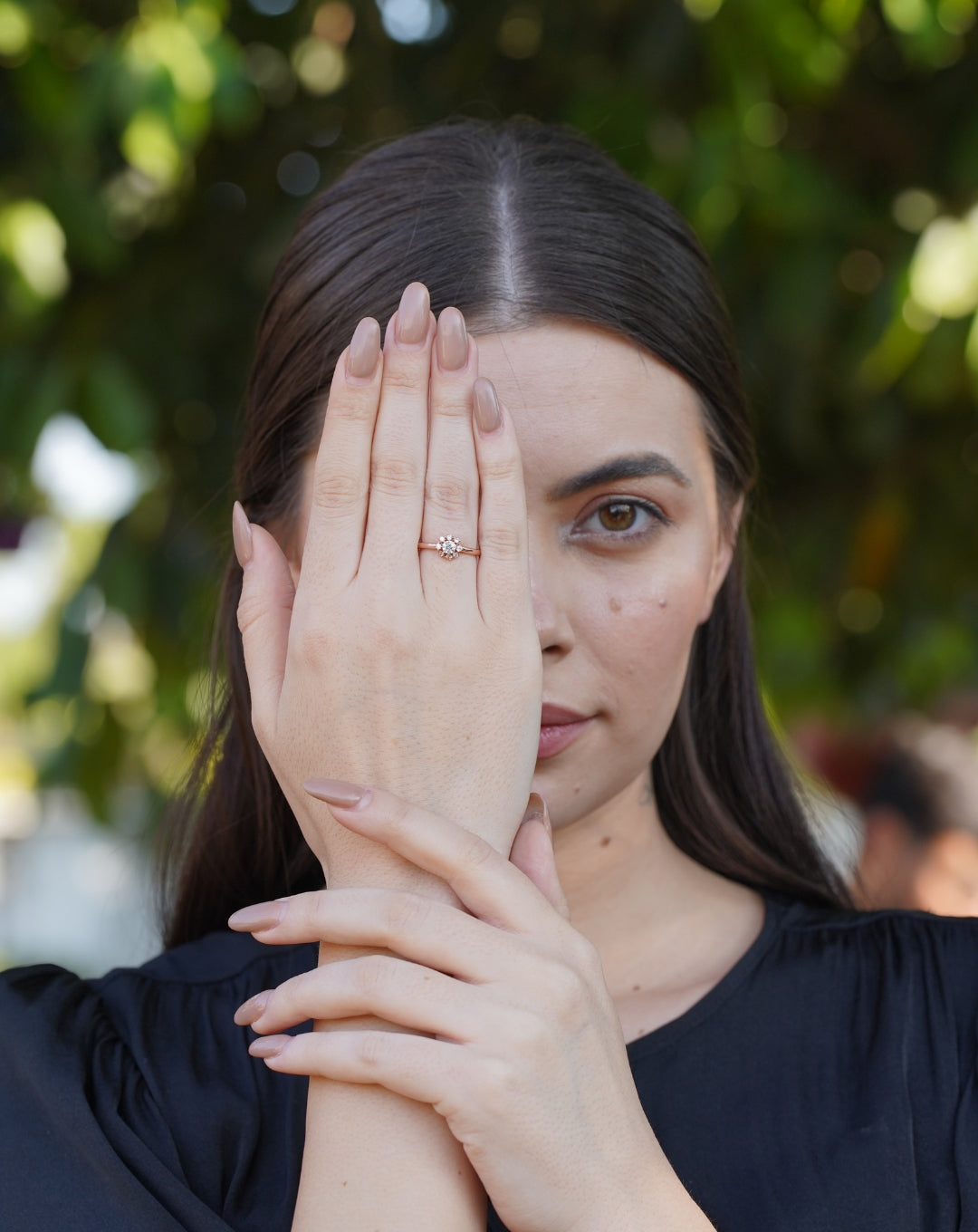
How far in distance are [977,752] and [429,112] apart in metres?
1.90

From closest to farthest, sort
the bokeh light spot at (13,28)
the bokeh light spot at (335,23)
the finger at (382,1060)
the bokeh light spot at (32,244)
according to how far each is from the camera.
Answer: the finger at (382,1060) → the bokeh light spot at (13,28) → the bokeh light spot at (32,244) → the bokeh light spot at (335,23)

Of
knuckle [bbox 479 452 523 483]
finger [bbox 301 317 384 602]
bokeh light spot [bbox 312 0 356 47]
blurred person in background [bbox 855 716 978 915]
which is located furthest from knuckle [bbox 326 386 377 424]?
bokeh light spot [bbox 312 0 356 47]

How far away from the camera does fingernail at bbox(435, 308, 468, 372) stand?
1.28 m

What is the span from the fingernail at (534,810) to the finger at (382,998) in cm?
22

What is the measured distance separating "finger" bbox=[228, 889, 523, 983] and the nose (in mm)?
346

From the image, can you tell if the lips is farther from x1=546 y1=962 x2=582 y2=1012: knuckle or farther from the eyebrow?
x1=546 y1=962 x2=582 y2=1012: knuckle

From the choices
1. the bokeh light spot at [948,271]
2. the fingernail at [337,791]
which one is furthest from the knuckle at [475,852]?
the bokeh light spot at [948,271]

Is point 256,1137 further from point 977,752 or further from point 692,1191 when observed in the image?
point 977,752

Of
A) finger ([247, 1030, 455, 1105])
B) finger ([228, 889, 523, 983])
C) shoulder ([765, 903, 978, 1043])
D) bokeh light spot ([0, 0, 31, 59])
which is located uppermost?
bokeh light spot ([0, 0, 31, 59])

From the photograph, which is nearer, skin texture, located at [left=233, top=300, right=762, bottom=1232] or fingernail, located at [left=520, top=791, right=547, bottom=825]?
skin texture, located at [left=233, top=300, right=762, bottom=1232]

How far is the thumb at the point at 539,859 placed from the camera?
125cm

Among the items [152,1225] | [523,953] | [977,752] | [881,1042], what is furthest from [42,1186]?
[977,752]

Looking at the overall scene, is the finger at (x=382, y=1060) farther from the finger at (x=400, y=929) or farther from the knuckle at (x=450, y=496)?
the knuckle at (x=450, y=496)

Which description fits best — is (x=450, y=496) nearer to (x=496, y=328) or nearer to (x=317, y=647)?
(x=317, y=647)
